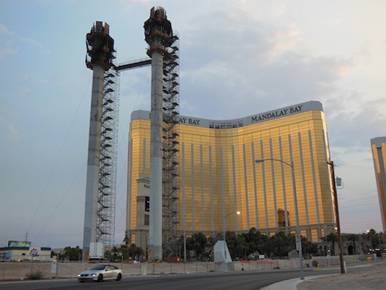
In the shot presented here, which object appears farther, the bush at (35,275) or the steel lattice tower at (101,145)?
the steel lattice tower at (101,145)

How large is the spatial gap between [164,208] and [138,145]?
3299 inches

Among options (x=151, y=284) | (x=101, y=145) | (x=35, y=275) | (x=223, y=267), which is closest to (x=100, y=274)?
(x=151, y=284)

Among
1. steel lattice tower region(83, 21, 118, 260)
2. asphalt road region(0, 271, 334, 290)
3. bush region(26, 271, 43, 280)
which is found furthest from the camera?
steel lattice tower region(83, 21, 118, 260)

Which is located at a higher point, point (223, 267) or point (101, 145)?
point (101, 145)

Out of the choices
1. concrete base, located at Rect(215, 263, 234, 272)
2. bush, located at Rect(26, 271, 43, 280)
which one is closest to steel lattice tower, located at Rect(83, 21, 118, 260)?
concrete base, located at Rect(215, 263, 234, 272)

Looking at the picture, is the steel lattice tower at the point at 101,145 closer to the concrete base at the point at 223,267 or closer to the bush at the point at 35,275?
the concrete base at the point at 223,267

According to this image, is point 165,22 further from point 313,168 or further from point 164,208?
point 313,168

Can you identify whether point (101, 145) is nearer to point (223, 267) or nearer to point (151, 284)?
point (223, 267)

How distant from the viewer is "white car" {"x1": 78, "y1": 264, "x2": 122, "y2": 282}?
109 feet

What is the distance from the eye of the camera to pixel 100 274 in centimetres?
3428

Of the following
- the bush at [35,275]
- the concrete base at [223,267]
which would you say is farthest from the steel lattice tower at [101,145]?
the bush at [35,275]

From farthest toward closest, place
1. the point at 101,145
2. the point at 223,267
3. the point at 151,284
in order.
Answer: the point at 101,145 → the point at 223,267 → the point at 151,284

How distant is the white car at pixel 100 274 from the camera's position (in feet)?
109

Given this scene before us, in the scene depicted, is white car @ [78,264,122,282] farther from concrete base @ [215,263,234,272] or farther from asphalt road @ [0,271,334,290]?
concrete base @ [215,263,234,272]
